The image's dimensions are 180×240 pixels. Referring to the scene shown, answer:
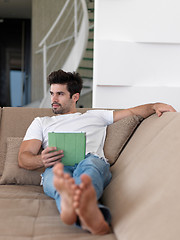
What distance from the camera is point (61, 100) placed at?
7.64 feet

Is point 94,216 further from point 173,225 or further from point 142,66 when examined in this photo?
point 142,66

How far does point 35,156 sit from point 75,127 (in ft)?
A: 1.08

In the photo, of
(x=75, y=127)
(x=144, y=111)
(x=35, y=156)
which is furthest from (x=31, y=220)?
(x=144, y=111)

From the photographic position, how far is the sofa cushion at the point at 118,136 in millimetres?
2137

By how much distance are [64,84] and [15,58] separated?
902 cm

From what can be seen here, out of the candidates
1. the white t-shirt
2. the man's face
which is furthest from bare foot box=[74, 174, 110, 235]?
the man's face

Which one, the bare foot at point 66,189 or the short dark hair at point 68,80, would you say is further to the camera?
the short dark hair at point 68,80

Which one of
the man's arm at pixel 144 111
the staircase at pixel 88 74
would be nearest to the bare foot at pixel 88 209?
the man's arm at pixel 144 111

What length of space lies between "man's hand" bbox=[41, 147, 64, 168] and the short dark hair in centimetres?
65

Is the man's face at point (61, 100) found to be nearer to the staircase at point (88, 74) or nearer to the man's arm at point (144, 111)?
the man's arm at point (144, 111)

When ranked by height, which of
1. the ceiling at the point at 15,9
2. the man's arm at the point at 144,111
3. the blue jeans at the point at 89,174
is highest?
the ceiling at the point at 15,9

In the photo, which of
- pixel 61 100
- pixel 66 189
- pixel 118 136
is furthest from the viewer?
Answer: pixel 61 100

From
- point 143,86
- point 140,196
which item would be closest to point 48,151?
point 140,196

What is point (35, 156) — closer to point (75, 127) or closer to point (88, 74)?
point (75, 127)
